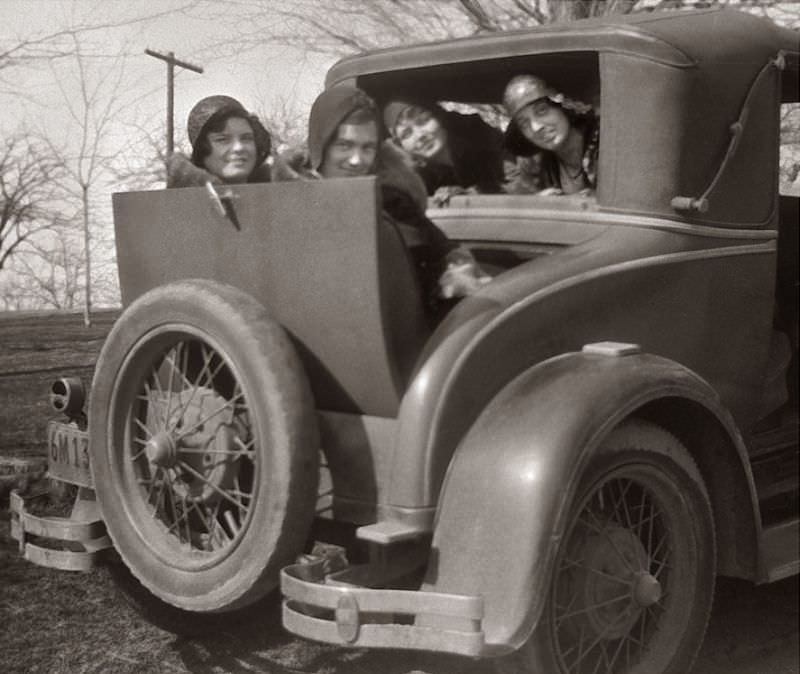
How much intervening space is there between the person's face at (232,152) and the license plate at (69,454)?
3.08 feet

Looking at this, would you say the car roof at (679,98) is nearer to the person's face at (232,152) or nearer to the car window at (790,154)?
the person's face at (232,152)

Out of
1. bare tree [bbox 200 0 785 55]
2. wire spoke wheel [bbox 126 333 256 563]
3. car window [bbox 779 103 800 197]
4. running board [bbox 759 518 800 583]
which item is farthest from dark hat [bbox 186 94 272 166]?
car window [bbox 779 103 800 197]

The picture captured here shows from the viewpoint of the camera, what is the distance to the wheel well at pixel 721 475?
3.30 m

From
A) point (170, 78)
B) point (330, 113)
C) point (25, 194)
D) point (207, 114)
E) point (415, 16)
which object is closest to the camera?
point (330, 113)

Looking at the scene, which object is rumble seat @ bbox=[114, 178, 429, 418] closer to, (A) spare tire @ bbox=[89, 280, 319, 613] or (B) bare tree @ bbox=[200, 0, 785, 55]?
(A) spare tire @ bbox=[89, 280, 319, 613]

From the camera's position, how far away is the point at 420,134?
14.3 feet

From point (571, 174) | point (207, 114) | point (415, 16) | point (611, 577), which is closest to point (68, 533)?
point (207, 114)

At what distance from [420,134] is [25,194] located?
1493 millimetres

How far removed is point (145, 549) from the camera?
10.4 ft

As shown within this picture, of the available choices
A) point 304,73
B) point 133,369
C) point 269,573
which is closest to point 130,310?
point 133,369

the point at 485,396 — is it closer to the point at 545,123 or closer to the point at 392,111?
the point at 545,123

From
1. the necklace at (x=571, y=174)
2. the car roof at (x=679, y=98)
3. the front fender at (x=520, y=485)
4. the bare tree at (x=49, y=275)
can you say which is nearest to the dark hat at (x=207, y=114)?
the car roof at (x=679, y=98)

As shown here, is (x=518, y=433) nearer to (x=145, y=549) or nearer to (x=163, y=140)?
(x=145, y=549)

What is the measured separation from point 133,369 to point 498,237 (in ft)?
4.18
